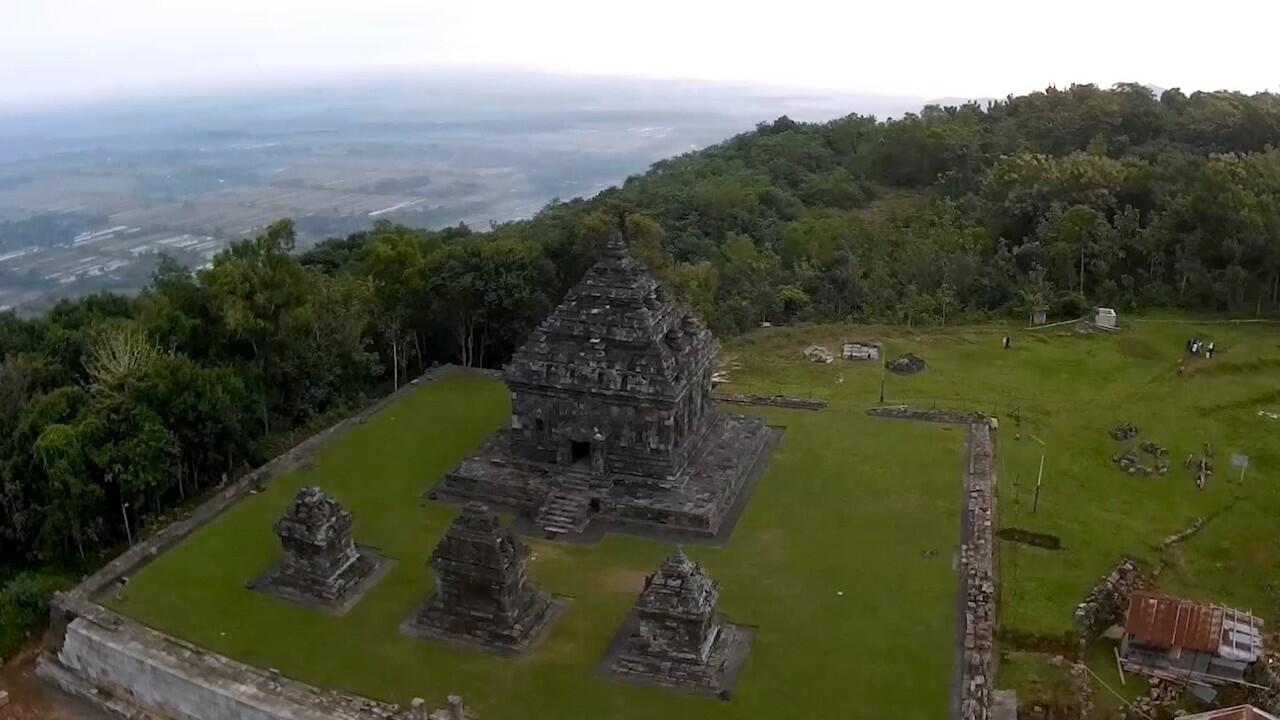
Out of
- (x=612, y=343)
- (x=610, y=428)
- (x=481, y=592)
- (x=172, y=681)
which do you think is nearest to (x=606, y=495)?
(x=610, y=428)

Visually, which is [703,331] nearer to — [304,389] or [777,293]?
[304,389]

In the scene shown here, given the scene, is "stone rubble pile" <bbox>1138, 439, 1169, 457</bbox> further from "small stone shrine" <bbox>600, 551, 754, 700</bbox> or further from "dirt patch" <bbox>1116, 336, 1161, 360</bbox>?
"small stone shrine" <bbox>600, 551, 754, 700</bbox>

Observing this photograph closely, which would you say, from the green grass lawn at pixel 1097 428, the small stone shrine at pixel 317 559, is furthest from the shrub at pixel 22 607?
the green grass lawn at pixel 1097 428

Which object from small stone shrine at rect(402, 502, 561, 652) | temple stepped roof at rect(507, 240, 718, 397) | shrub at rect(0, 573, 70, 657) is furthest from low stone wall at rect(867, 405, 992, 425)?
shrub at rect(0, 573, 70, 657)

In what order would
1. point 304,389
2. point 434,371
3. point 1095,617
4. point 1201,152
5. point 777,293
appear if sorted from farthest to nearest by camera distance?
1. point 1201,152
2. point 777,293
3. point 434,371
4. point 304,389
5. point 1095,617

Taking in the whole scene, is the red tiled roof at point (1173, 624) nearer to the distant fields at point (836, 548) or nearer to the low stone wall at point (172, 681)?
the distant fields at point (836, 548)

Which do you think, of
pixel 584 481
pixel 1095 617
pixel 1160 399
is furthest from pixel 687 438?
pixel 1160 399
